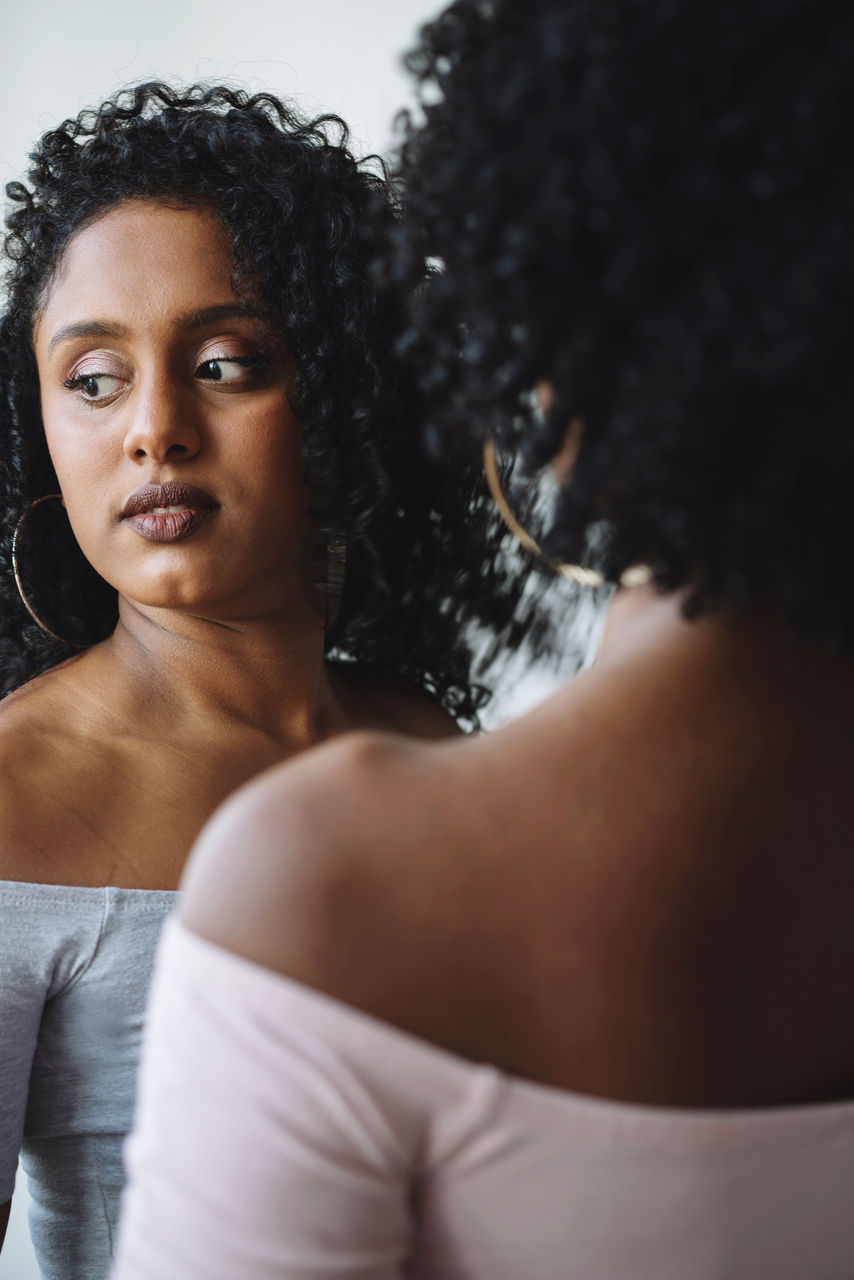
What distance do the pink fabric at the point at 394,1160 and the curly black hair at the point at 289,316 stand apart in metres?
0.84

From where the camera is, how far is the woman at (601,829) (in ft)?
1.64

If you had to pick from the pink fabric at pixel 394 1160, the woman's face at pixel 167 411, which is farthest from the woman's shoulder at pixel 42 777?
the pink fabric at pixel 394 1160

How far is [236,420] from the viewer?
1.22m

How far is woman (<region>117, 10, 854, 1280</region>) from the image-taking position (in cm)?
50

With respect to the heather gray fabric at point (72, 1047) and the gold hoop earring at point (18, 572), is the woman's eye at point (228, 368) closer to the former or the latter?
the gold hoop earring at point (18, 572)

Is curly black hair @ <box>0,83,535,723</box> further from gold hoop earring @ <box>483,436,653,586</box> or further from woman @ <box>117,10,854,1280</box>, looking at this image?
woman @ <box>117,10,854,1280</box>

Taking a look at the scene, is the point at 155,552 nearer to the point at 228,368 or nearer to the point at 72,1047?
the point at 228,368

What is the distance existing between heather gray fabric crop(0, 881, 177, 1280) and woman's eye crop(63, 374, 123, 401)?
505mm

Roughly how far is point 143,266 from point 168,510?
25 cm

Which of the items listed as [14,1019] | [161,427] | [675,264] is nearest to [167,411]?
[161,427]

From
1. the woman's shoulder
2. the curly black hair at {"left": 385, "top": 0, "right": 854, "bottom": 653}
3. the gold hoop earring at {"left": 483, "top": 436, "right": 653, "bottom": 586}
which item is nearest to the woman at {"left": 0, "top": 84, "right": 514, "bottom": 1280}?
the woman's shoulder

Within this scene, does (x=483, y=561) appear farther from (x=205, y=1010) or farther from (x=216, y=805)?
(x=205, y=1010)

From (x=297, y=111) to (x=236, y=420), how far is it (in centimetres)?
53

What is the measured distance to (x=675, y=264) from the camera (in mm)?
525
